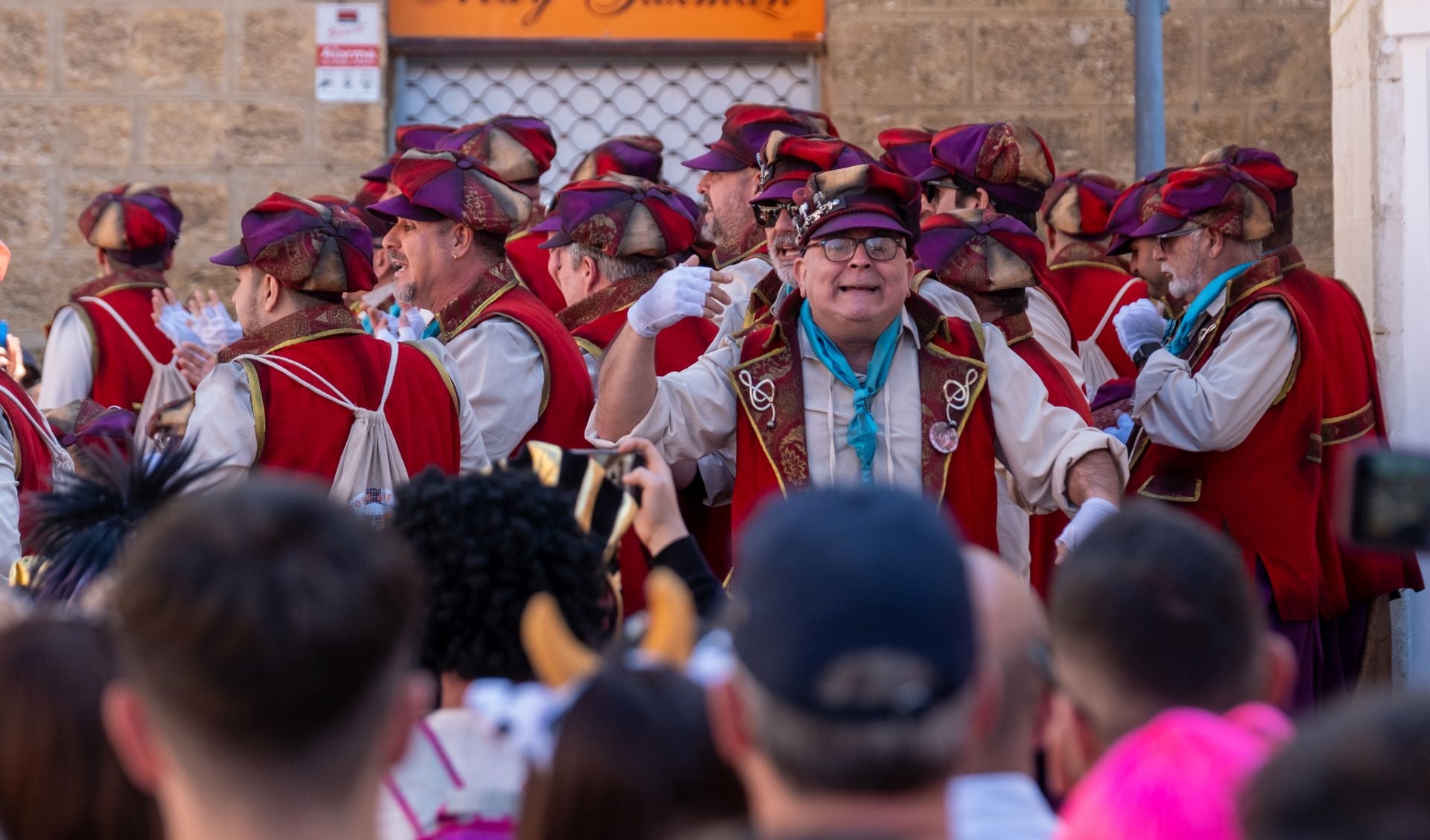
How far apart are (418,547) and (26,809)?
64cm

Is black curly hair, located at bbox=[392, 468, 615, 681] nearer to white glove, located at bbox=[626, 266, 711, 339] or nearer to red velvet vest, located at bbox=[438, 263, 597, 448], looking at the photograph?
white glove, located at bbox=[626, 266, 711, 339]

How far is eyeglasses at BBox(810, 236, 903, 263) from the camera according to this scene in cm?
398

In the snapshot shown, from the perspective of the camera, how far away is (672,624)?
1952 millimetres

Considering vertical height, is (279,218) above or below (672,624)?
above

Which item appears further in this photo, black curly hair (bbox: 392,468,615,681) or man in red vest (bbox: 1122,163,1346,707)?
man in red vest (bbox: 1122,163,1346,707)

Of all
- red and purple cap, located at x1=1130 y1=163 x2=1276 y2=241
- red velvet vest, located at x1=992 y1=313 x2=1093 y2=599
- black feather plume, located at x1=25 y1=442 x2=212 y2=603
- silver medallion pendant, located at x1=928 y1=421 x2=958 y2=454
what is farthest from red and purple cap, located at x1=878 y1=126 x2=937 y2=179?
black feather plume, located at x1=25 y1=442 x2=212 y2=603

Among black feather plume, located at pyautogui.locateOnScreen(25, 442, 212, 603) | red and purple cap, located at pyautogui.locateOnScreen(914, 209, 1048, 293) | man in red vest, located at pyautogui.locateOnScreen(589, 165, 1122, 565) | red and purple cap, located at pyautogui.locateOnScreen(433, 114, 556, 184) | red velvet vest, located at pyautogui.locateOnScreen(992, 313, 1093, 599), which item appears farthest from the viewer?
red and purple cap, located at pyautogui.locateOnScreen(433, 114, 556, 184)

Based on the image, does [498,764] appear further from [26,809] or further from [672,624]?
[26,809]

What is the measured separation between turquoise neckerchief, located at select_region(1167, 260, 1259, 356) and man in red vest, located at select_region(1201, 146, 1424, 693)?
147mm

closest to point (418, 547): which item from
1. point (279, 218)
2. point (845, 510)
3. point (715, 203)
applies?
point (845, 510)

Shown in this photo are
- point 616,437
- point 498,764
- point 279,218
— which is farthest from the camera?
point 279,218

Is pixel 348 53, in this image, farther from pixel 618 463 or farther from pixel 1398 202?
pixel 618 463

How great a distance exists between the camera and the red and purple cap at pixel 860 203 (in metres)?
3.98

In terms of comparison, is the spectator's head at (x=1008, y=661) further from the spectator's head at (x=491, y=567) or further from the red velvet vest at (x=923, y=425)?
the red velvet vest at (x=923, y=425)
